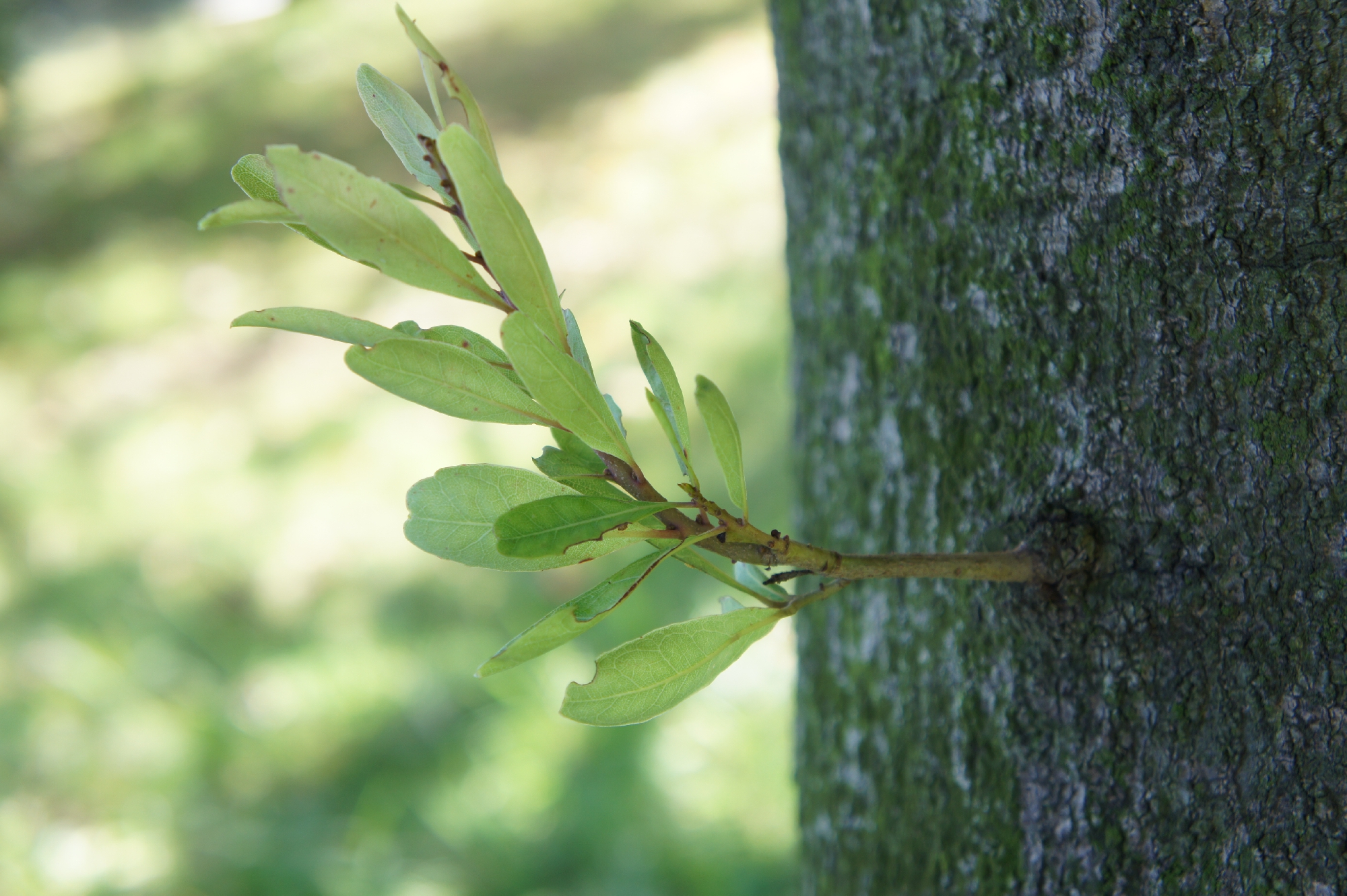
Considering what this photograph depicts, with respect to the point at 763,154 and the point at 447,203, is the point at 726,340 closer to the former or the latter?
the point at 763,154

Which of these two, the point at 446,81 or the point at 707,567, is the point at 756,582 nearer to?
the point at 707,567

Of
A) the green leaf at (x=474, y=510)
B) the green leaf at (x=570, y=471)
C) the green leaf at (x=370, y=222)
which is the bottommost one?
the green leaf at (x=474, y=510)

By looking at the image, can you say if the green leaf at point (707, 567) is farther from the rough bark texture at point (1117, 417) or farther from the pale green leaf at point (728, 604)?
the rough bark texture at point (1117, 417)

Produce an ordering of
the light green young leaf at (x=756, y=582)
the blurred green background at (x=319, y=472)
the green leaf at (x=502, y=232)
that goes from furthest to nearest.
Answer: the blurred green background at (x=319, y=472), the light green young leaf at (x=756, y=582), the green leaf at (x=502, y=232)

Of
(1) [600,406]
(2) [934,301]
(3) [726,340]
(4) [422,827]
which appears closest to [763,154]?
(3) [726,340]

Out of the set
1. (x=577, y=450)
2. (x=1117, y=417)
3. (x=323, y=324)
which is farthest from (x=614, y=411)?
(x=1117, y=417)

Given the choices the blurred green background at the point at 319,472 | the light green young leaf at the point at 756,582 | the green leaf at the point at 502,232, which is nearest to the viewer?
the green leaf at the point at 502,232

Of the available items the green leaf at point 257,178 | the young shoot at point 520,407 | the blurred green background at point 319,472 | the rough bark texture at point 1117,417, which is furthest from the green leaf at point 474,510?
the blurred green background at point 319,472

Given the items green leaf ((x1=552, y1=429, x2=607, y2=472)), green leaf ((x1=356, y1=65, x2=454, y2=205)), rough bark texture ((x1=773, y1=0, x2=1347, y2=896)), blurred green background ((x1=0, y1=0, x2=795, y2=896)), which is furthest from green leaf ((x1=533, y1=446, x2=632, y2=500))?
blurred green background ((x1=0, y1=0, x2=795, y2=896))
